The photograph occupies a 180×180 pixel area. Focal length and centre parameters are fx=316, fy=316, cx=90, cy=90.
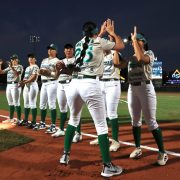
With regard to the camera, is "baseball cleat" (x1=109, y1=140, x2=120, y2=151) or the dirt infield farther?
"baseball cleat" (x1=109, y1=140, x2=120, y2=151)

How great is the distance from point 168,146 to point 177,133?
182 cm

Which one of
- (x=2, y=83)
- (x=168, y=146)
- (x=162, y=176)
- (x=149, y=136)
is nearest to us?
(x=162, y=176)

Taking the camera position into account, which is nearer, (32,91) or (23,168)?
(23,168)

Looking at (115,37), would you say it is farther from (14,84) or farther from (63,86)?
(14,84)

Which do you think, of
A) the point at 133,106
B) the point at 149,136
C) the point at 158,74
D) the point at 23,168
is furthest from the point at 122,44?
the point at 158,74

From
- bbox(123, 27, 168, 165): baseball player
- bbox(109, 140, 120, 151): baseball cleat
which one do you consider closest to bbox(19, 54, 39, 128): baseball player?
bbox(109, 140, 120, 151): baseball cleat

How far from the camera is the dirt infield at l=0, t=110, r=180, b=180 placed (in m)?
4.80

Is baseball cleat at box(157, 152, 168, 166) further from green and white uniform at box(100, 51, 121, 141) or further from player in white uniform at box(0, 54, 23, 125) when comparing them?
player in white uniform at box(0, 54, 23, 125)

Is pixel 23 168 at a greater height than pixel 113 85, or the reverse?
pixel 113 85

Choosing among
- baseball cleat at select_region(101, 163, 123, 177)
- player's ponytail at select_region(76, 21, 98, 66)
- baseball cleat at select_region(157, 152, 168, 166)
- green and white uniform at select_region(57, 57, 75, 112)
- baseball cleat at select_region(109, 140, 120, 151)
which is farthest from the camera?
green and white uniform at select_region(57, 57, 75, 112)

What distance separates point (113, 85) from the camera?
6.92 metres

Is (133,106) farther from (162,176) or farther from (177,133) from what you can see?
(177,133)

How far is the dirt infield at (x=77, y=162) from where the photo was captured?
15.8ft

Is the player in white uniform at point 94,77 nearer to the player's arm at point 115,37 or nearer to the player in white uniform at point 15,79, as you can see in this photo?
the player's arm at point 115,37
